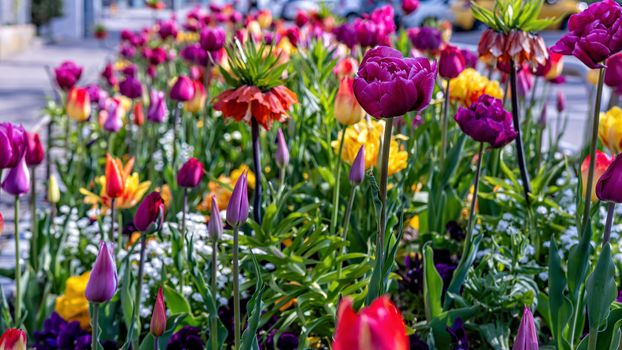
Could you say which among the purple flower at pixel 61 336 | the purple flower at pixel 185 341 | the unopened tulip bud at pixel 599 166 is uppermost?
the unopened tulip bud at pixel 599 166

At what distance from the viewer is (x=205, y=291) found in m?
1.57

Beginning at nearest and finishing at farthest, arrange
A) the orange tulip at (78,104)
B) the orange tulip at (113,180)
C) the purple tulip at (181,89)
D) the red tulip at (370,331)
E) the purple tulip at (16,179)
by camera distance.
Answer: the red tulip at (370,331) → the purple tulip at (16,179) → the orange tulip at (113,180) → the purple tulip at (181,89) → the orange tulip at (78,104)

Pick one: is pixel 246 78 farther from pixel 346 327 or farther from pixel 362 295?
pixel 346 327

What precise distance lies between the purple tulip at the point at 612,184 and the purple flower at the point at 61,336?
3.57ft

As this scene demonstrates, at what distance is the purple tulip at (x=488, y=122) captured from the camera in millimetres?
1725

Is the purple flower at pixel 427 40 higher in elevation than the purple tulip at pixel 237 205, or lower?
higher

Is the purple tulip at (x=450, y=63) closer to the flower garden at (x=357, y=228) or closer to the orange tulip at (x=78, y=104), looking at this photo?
the flower garden at (x=357, y=228)

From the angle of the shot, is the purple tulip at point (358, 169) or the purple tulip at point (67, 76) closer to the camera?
the purple tulip at point (358, 169)

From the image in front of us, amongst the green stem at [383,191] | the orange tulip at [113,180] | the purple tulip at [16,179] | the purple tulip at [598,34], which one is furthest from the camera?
the orange tulip at [113,180]

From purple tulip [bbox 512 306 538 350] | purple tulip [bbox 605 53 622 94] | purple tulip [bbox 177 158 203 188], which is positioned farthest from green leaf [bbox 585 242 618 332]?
purple tulip [bbox 177 158 203 188]

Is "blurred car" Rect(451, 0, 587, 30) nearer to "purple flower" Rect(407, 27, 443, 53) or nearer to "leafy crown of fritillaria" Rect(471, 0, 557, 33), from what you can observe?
"purple flower" Rect(407, 27, 443, 53)

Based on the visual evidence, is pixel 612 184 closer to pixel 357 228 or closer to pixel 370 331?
pixel 370 331

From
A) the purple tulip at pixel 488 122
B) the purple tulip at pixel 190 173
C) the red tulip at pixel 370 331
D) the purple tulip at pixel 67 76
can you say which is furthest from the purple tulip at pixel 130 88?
the red tulip at pixel 370 331

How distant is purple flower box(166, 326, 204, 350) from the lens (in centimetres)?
175
